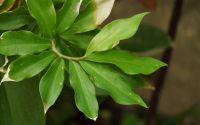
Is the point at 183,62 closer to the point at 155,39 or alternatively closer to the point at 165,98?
Answer: the point at 165,98

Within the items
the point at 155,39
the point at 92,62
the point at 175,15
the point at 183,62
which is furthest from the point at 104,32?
the point at 183,62

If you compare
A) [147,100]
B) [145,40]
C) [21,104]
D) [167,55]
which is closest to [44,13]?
[21,104]

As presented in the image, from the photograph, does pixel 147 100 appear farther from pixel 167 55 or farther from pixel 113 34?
pixel 113 34

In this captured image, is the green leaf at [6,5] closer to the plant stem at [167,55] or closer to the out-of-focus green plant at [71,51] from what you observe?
the out-of-focus green plant at [71,51]

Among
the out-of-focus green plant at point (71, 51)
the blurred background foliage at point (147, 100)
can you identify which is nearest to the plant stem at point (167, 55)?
the blurred background foliage at point (147, 100)

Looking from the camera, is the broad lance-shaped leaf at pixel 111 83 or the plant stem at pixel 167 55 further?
the plant stem at pixel 167 55

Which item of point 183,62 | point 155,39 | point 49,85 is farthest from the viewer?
point 183,62

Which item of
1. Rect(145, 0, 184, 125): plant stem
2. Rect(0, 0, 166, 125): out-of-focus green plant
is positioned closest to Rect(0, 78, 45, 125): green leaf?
Rect(0, 0, 166, 125): out-of-focus green plant
